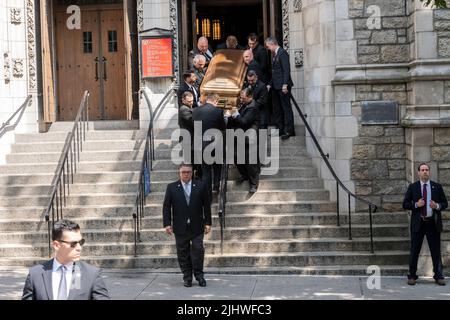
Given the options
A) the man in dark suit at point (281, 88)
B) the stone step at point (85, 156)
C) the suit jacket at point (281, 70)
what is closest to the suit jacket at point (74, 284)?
the stone step at point (85, 156)

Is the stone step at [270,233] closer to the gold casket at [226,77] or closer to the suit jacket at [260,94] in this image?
the suit jacket at [260,94]

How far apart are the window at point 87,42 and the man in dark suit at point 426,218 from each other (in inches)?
350

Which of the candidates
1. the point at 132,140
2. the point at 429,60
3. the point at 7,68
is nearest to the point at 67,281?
the point at 429,60

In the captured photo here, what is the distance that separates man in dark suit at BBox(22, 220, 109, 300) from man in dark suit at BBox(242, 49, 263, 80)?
9668mm

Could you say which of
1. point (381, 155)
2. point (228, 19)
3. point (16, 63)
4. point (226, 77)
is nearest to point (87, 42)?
point (16, 63)

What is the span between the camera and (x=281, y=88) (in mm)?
14922

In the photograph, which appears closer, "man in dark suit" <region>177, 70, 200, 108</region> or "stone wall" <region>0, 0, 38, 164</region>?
"man in dark suit" <region>177, 70, 200, 108</region>

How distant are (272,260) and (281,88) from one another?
3.90m

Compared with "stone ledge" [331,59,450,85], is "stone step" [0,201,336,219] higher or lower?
lower

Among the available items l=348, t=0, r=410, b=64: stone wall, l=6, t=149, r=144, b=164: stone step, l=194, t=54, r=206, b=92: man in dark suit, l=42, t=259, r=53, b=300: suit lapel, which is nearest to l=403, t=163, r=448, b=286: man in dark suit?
l=348, t=0, r=410, b=64: stone wall

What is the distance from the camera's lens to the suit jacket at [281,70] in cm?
1484

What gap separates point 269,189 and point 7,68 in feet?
19.5

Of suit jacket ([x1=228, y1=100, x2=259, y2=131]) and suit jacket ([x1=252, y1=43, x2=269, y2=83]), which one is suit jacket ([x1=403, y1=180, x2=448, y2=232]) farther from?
suit jacket ([x1=252, y1=43, x2=269, y2=83])

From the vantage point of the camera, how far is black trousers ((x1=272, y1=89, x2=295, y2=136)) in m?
14.9
